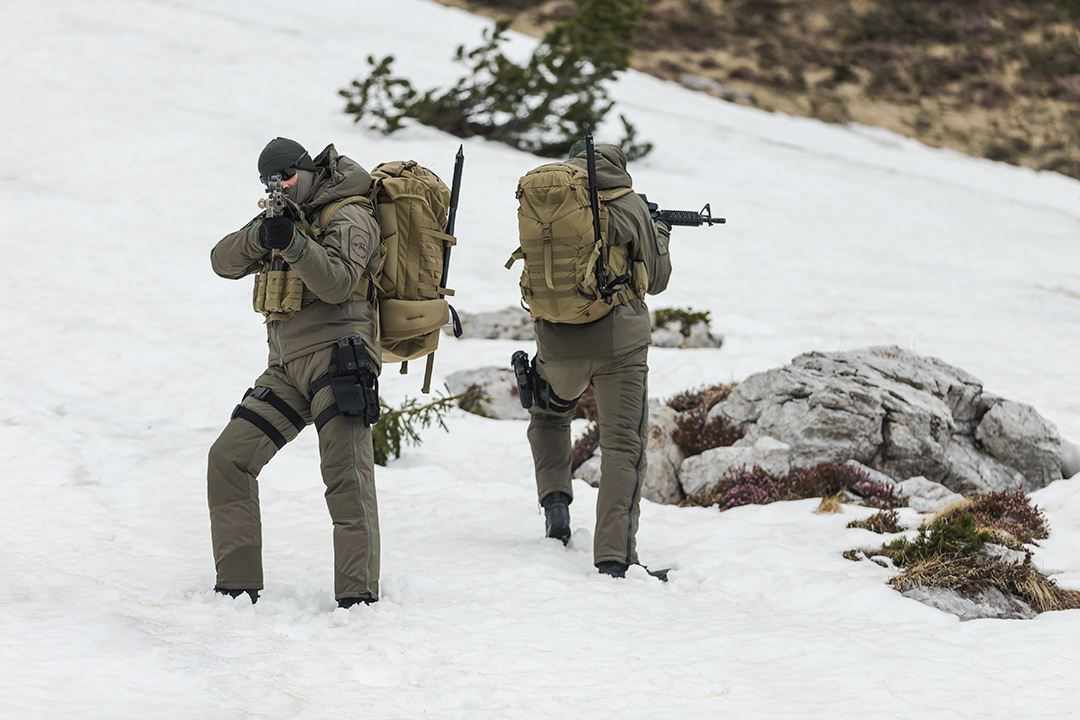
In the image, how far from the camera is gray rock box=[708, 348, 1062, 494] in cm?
844

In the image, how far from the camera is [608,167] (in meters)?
6.03

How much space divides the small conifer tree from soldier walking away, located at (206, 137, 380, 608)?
16246 millimetres

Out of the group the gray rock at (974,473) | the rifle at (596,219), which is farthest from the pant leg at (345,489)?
the gray rock at (974,473)

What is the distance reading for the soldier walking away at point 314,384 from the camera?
4824 mm

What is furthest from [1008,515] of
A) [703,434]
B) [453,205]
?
[453,205]

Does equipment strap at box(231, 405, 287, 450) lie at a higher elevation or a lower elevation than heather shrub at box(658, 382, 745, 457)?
higher

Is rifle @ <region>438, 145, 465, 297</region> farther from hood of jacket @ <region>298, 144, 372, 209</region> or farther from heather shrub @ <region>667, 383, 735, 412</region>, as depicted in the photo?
heather shrub @ <region>667, 383, 735, 412</region>

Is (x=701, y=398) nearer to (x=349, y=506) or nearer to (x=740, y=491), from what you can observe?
(x=740, y=491)

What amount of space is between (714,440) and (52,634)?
5980mm

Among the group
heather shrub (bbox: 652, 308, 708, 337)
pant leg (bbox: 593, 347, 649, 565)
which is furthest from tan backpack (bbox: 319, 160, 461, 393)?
heather shrub (bbox: 652, 308, 708, 337)

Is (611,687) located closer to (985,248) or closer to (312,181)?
(312,181)

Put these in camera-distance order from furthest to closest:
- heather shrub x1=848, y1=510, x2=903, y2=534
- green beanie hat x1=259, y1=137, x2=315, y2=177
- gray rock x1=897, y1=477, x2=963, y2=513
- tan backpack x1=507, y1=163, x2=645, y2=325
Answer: gray rock x1=897, y1=477, x2=963, y2=513 < heather shrub x1=848, y1=510, x2=903, y2=534 < tan backpack x1=507, y1=163, x2=645, y2=325 < green beanie hat x1=259, y1=137, x2=315, y2=177

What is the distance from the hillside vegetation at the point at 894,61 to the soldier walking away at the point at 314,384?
99.0 ft

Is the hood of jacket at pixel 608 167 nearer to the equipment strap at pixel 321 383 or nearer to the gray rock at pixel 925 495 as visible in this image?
the equipment strap at pixel 321 383
